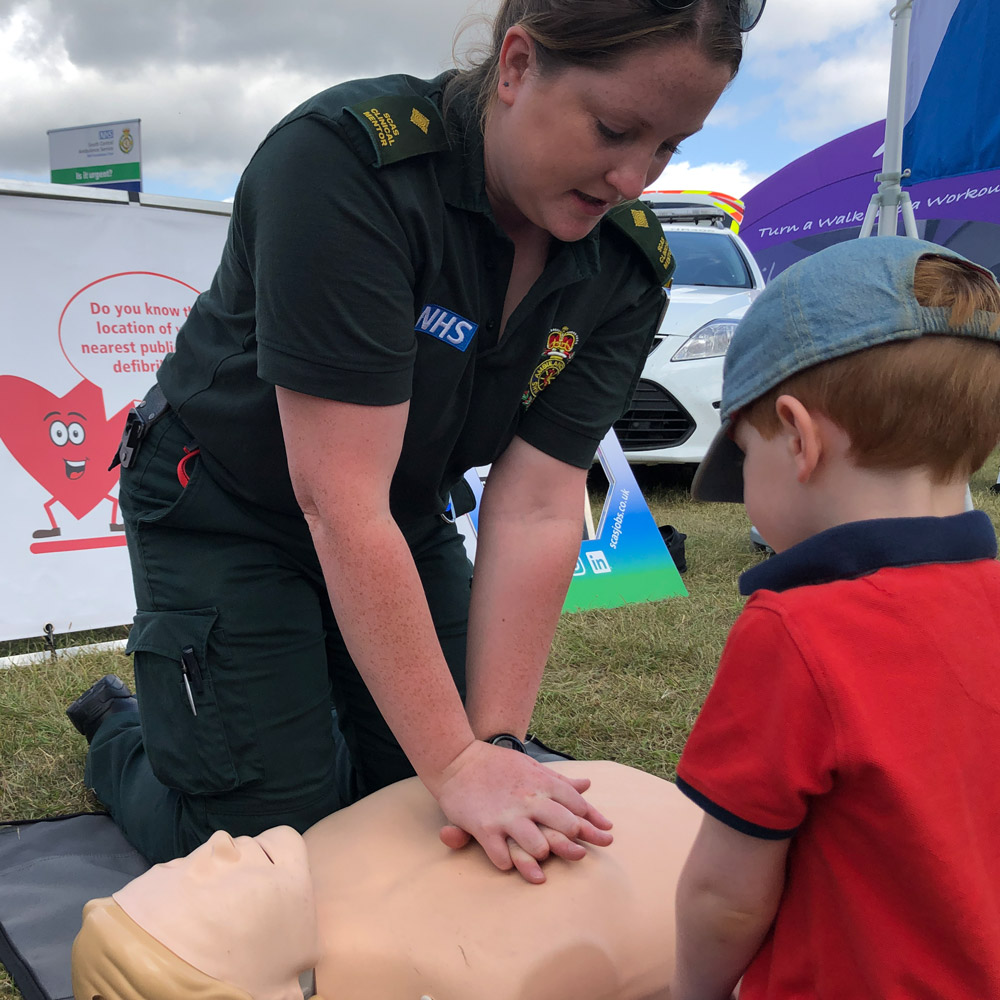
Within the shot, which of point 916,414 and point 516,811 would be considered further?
point 516,811

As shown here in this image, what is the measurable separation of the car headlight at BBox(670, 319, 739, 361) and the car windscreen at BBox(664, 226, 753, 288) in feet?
1.85

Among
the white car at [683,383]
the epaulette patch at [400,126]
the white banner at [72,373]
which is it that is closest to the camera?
Answer: the epaulette patch at [400,126]

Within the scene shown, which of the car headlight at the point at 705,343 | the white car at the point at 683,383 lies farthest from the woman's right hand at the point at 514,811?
the car headlight at the point at 705,343

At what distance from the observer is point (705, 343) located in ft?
16.0

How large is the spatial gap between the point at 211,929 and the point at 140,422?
856mm

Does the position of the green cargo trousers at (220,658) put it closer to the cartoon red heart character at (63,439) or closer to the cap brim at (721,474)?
the cap brim at (721,474)

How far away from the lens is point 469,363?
4.38 ft

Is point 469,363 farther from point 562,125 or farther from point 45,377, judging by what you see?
point 45,377

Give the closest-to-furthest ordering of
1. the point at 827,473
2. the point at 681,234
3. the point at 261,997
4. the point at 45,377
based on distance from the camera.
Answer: the point at 827,473 < the point at 261,997 < the point at 45,377 < the point at 681,234

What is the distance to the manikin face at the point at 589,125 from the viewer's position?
103 cm

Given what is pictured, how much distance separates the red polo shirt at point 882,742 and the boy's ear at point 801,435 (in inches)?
3.0

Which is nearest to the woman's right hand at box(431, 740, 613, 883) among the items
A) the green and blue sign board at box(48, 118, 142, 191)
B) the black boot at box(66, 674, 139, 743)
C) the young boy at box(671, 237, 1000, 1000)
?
the young boy at box(671, 237, 1000, 1000)

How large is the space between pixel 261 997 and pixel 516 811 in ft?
1.13

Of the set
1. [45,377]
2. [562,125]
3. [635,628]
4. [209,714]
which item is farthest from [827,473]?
[45,377]
